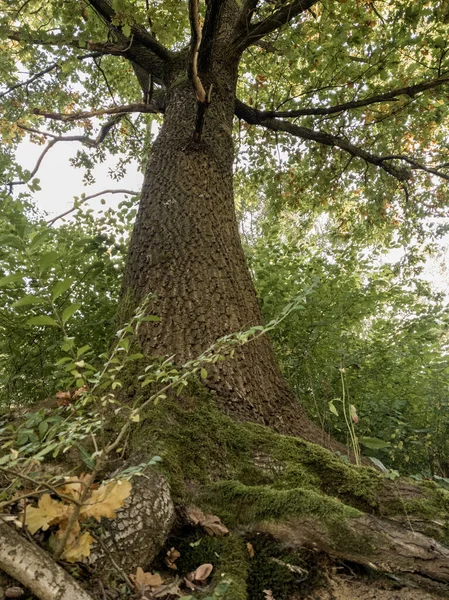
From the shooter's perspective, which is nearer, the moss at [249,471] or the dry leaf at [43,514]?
the dry leaf at [43,514]

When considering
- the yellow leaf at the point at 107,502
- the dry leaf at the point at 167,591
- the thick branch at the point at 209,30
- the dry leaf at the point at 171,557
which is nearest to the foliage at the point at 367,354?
the thick branch at the point at 209,30

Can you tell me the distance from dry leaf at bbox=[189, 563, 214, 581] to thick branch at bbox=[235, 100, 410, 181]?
4.95m

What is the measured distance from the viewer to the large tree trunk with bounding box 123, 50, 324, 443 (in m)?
2.31

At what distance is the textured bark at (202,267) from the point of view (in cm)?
231

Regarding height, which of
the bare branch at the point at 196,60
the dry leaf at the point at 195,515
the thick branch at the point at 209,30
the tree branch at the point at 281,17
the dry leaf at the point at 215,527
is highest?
the tree branch at the point at 281,17

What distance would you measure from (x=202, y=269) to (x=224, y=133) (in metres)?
1.90

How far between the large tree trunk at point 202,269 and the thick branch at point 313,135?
3.87 feet

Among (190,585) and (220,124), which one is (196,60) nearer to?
(220,124)

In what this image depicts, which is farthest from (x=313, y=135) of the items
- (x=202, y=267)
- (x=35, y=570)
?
(x=35, y=570)

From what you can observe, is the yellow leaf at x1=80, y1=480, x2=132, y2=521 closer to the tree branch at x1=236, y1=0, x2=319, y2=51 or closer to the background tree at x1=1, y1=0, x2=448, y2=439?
the background tree at x1=1, y1=0, x2=448, y2=439

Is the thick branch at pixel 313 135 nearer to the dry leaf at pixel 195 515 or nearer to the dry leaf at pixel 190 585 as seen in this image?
the dry leaf at pixel 195 515

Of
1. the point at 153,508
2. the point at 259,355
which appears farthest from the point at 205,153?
the point at 153,508

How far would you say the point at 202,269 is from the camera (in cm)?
275

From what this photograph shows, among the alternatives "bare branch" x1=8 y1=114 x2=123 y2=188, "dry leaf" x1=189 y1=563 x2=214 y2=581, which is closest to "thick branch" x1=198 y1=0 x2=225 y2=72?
"bare branch" x1=8 y1=114 x2=123 y2=188
